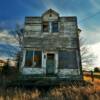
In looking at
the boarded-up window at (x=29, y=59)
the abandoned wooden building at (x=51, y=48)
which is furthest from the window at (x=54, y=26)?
the boarded-up window at (x=29, y=59)

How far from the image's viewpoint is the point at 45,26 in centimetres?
1549

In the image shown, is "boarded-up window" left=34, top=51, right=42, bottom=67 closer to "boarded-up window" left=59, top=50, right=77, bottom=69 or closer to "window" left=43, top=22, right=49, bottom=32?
"boarded-up window" left=59, top=50, right=77, bottom=69

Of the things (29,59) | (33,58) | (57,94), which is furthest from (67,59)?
(57,94)

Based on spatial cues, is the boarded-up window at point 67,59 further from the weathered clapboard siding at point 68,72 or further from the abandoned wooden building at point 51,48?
the weathered clapboard siding at point 68,72

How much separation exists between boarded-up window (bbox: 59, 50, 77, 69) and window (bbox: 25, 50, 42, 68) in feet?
5.91

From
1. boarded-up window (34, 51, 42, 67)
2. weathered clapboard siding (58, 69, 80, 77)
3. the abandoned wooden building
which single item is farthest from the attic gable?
weathered clapboard siding (58, 69, 80, 77)

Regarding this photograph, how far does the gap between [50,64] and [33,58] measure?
1.51m

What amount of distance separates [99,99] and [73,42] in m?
8.70

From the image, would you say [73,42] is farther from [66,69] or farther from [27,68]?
[27,68]

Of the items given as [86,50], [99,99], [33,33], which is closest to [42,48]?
[33,33]

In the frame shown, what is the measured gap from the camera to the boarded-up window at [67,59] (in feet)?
45.6

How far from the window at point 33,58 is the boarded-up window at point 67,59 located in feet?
5.91

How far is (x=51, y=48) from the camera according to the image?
14367 mm

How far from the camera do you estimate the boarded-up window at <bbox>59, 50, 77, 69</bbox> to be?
13888 millimetres
